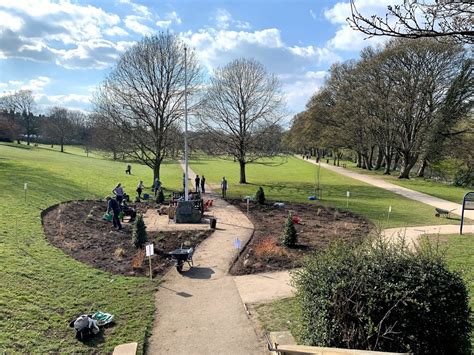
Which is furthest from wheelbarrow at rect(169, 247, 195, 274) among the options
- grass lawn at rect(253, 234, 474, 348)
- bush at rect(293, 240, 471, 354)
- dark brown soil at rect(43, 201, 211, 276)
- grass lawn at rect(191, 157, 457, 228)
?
grass lawn at rect(191, 157, 457, 228)

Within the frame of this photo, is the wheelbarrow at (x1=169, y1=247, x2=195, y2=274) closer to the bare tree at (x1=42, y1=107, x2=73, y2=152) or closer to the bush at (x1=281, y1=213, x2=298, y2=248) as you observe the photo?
the bush at (x1=281, y1=213, x2=298, y2=248)

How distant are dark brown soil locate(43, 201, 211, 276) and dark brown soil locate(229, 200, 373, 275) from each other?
2.58 metres

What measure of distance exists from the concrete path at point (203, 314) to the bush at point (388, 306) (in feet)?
7.11

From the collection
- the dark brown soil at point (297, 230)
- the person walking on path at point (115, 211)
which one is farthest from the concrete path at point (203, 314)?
the person walking on path at point (115, 211)

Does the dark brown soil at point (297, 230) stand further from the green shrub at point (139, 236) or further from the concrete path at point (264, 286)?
the green shrub at point (139, 236)

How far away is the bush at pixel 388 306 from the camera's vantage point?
511 centimetres

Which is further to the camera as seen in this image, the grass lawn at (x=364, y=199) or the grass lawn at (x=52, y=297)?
the grass lawn at (x=364, y=199)

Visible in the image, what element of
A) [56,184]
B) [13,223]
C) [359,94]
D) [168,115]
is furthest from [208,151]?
[13,223]

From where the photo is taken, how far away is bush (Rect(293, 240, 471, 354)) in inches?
201

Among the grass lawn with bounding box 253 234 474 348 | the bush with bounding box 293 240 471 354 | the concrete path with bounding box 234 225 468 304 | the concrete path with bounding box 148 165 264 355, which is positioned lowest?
the concrete path with bounding box 148 165 264 355

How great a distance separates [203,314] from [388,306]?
4.72 m

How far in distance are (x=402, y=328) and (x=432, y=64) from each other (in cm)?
3873

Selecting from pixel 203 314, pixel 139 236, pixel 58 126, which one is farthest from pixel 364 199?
pixel 58 126

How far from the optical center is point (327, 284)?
5551mm
